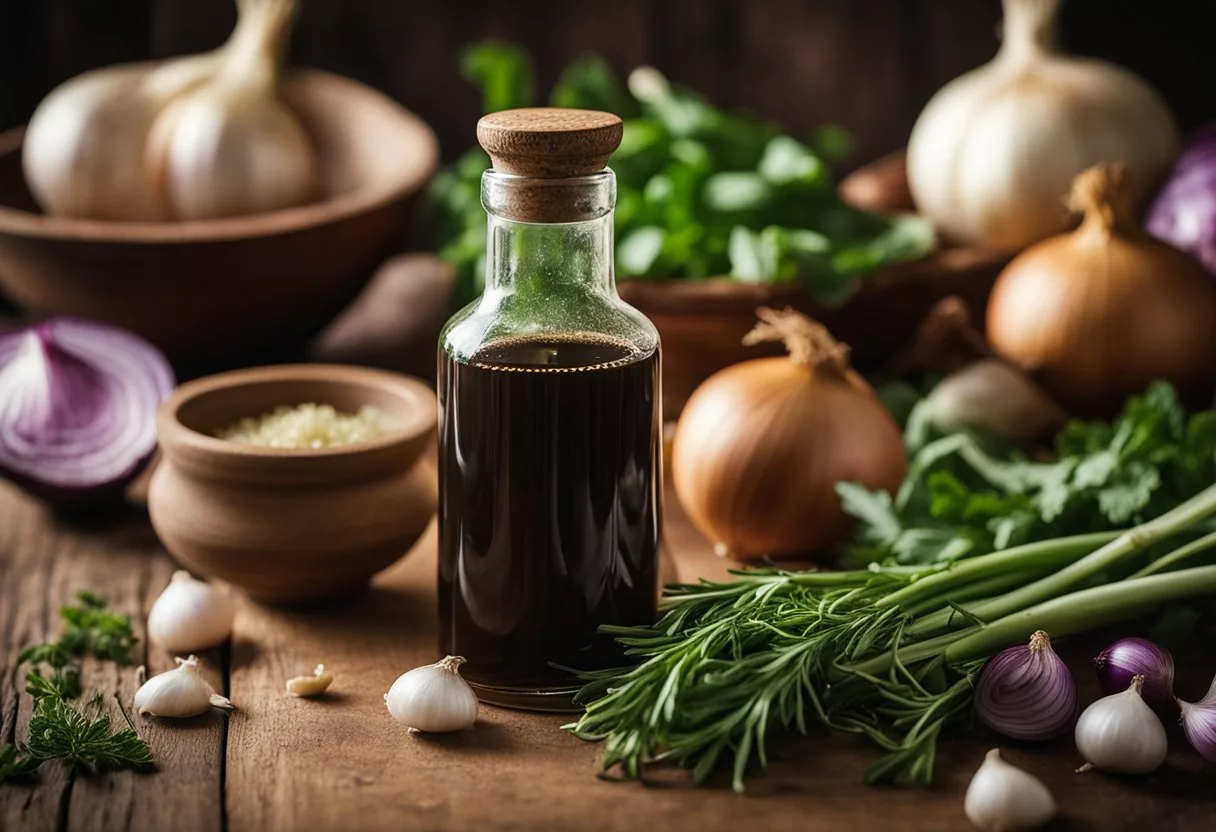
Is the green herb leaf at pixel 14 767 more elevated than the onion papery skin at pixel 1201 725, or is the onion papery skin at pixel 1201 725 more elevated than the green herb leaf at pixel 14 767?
the onion papery skin at pixel 1201 725

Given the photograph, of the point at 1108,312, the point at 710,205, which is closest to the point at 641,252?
the point at 710,205

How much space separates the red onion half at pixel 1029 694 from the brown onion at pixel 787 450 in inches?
13.2

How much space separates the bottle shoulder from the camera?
1069 mm

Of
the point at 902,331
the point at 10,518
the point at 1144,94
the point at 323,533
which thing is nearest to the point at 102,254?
the point at 10,518

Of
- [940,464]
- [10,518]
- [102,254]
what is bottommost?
[10,518]

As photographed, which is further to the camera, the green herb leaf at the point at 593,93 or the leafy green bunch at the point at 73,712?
the green herb leaf at the point at 593,93

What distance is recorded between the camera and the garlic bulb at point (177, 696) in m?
1.09

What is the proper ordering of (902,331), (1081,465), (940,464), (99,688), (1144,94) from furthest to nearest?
(1144,94) < (902,331) < (940,464) < (1081,465) < (99,688)

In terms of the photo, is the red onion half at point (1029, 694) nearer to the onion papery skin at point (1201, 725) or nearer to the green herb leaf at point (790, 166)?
the onion papery skin at point (1201, 725)

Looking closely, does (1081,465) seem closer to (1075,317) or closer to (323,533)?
(1075,317)

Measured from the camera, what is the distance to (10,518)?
1.54m

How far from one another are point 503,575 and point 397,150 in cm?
98

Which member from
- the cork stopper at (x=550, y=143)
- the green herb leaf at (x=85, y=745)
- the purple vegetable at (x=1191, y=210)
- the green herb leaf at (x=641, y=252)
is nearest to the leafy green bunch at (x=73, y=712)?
the green herb leaf at (x=85, y=745)

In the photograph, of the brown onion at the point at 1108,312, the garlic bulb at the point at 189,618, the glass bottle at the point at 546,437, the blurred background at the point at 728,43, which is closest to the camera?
the glass bottle at the point at 546,437
